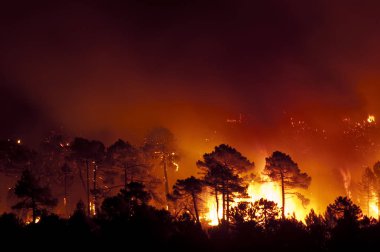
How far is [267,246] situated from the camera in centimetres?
2786

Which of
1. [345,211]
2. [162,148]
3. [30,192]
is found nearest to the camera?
[345,211]

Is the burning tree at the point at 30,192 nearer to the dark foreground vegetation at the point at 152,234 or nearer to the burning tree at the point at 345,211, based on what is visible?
the dark foreground vegetation at the point at 152,234

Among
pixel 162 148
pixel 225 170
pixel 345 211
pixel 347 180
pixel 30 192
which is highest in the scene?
pixel 162 148

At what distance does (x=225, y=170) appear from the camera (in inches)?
1613

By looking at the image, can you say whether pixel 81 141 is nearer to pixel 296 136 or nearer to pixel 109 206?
pixel 109 206

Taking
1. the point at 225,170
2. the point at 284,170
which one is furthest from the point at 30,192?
the point at 284,170

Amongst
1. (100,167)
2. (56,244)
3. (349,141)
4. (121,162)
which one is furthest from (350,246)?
(349,141)

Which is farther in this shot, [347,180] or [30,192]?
[347,180]

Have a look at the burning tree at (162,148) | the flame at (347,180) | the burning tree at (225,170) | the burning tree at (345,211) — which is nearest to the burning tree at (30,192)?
the burning tree at (225,170)

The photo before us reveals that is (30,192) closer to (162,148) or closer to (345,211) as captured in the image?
(162,148)

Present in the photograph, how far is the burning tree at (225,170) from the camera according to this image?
40.8 meters

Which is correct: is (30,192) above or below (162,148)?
below

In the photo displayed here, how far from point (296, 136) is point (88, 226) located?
12072cm

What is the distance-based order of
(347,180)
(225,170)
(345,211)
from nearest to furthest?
(345,211)
(225,170)
(347,180)
